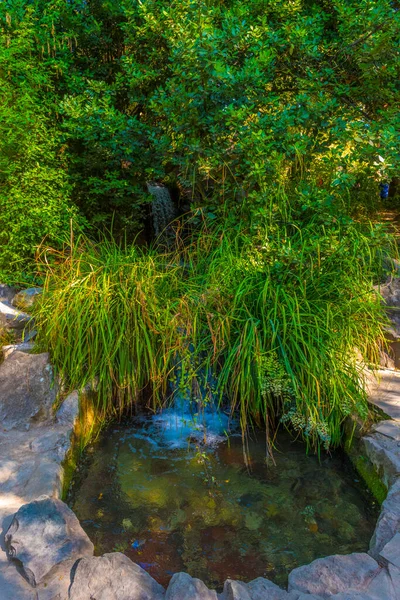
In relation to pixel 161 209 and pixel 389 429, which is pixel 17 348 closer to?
pixel 161 209

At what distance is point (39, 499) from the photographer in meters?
2.48

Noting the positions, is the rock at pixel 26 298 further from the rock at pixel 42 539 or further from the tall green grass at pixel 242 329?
the rock at pixel 42 539

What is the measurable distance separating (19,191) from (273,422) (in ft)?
9.64

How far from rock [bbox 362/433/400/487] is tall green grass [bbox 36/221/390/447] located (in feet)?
0.83

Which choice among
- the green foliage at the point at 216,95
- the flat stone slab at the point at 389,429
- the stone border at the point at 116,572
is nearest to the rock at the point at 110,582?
the stone border at the point at 116,572

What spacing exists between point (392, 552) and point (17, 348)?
112 inches

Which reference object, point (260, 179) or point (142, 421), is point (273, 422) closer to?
point (142, 421)

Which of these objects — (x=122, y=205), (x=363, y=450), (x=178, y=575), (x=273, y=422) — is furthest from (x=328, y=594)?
(x=122, y=205)

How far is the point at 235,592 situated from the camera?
207cm

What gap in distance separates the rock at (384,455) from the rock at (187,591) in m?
1.27

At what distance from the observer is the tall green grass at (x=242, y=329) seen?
3.36 m

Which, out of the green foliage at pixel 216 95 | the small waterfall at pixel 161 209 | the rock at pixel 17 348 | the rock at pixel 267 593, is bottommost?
the rock at pixel 267 593

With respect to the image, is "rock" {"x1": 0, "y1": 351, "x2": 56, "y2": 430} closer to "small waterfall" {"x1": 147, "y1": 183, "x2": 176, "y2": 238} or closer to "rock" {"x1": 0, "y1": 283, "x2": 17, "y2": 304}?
"rock" {"x1": 0, "y1": 283, "x2": 17, "y2": 304}

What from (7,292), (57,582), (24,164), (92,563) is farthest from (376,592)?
(24,164)
